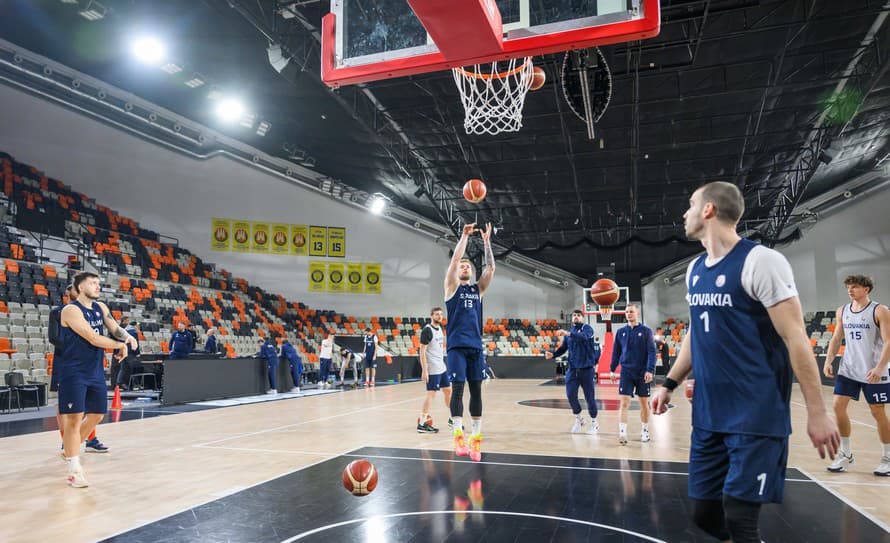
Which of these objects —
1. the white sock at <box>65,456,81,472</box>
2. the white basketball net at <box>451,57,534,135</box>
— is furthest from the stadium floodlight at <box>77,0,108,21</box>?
the white sock at <box>65,456,81,472</box>

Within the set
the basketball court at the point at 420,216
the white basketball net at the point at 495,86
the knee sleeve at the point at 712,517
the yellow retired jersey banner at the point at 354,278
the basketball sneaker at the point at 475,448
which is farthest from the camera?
the yellow retired jersey banner at the point at 354,278

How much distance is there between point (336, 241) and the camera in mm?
24969

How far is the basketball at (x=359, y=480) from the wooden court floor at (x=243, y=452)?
0.52 meters

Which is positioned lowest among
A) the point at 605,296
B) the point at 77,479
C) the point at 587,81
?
the point at 77,479

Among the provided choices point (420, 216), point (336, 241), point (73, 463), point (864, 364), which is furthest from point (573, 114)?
point (336, 241)

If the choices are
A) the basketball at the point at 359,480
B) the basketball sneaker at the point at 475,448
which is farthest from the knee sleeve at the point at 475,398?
the basketball at the point at 359,480

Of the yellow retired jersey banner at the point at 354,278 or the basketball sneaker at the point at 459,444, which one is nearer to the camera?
the basketball sneaker at the point at 459,444

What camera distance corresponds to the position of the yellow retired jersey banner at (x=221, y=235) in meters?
23.0

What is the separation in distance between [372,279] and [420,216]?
359 cm

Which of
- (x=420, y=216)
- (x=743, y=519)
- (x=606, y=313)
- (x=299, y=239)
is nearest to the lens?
(x=743, y=519)

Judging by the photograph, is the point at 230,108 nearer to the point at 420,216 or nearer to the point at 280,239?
the point at 280,239

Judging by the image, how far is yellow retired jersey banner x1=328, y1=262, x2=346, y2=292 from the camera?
25.0 metres

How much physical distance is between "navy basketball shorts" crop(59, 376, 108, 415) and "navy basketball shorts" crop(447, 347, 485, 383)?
3317 mm

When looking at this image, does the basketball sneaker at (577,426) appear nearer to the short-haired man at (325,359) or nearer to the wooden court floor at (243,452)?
the wooden court floor at (243,452)
